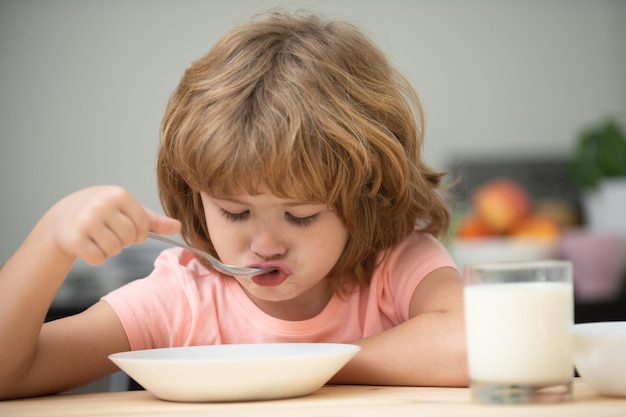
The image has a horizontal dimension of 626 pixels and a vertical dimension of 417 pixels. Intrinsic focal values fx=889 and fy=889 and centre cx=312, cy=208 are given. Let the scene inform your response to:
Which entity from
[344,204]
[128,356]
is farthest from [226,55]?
[128,356]

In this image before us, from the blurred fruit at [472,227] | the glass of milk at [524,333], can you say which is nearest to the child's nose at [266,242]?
the glass of milk at [524,333]

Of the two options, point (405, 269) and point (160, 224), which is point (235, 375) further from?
point (405, 269)

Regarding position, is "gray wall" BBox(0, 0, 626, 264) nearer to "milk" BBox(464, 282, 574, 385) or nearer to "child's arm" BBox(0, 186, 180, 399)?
"child's arm" BBox(0, 186, 180, 399)

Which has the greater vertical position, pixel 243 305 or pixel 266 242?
pixel 266 242

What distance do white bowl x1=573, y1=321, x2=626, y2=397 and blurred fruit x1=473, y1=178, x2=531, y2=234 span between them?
2312mm

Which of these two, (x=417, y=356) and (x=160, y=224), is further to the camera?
(x=417, y=356)

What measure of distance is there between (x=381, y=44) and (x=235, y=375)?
2849mm

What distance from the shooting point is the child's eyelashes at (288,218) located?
115cm

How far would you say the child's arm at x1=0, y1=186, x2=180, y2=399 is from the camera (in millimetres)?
898

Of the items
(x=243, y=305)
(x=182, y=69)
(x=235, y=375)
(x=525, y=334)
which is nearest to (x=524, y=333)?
(x=525, y=334)

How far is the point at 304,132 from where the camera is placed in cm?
112

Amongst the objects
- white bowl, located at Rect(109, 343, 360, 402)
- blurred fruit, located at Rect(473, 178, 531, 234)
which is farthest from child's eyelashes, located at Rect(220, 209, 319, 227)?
blurred fruit, located at Rect(473, 178, 531, 234)

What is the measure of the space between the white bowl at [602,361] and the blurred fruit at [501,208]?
2.31 m

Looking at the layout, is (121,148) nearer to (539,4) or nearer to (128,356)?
(539,4)
